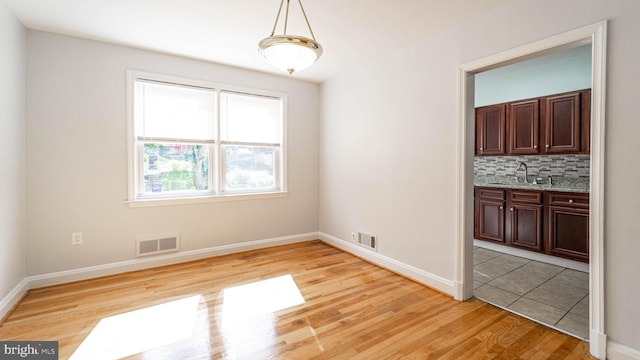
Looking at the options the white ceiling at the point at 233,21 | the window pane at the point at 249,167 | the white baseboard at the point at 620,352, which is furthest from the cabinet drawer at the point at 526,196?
the window pane at the point at 249,167

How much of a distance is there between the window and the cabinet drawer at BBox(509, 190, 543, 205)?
3.38 m

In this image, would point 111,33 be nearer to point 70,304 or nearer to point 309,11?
point 309,11

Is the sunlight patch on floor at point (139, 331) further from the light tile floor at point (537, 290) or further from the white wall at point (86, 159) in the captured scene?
the light tile floor at point (537, 290)

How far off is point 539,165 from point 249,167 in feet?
14.1

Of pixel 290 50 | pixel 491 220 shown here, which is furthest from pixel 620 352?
pixel 290 50

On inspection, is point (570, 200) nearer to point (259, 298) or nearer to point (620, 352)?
point (620, 352)

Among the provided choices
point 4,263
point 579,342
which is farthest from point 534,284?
point 4,263

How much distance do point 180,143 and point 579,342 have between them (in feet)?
14.2

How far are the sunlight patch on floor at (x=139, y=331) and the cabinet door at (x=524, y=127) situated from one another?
4617mm

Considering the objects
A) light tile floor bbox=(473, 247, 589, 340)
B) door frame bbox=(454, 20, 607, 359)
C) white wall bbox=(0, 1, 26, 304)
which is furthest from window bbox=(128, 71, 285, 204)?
light tile floor bbox=(473, 247, 589, 340)

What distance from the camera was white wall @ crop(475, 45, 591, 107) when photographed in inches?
149

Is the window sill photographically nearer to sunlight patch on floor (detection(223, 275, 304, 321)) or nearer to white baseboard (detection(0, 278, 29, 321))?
white baseboard (detection(0, 278, 29, 321))

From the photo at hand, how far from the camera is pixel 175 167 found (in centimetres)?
376

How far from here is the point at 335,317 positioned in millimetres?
2443
